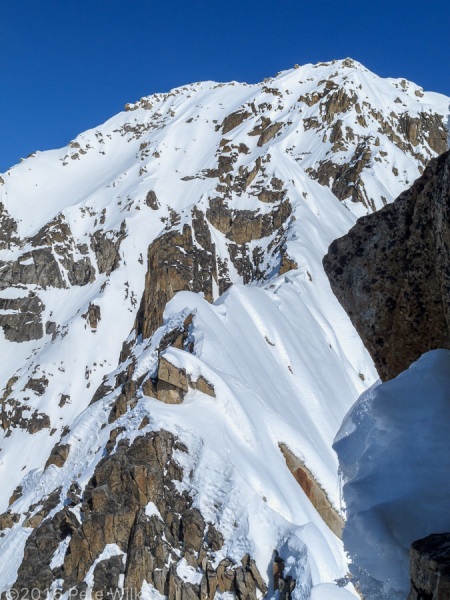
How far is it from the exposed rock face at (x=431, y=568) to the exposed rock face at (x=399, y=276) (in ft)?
3.90

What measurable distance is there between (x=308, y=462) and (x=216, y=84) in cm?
12442

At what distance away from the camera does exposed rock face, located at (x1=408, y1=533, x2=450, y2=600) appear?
8.09 feet

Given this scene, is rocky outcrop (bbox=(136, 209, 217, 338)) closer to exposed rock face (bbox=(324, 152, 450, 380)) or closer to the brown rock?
the brown rock

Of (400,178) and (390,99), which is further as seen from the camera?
(390,99)

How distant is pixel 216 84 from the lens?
443 feet

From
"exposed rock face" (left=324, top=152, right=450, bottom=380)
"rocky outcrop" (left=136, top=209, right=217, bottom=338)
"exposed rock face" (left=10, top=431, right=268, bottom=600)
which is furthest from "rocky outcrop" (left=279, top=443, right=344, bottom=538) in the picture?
"rocky outcrop" (left=136, top=209, right=217, bottom=338)

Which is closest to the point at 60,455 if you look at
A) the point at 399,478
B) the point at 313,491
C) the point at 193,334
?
the point at 193,334

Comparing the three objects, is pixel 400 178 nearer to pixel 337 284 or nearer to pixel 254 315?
pixel 254 315

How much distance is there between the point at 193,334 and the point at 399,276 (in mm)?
22169

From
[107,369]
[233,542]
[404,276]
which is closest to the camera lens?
[404,276]

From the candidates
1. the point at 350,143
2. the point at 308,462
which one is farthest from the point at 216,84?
the point at 308,462

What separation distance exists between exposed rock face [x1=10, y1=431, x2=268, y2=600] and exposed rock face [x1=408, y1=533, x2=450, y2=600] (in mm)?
13923

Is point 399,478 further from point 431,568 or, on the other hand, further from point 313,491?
point 313,491

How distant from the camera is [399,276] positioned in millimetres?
4023
